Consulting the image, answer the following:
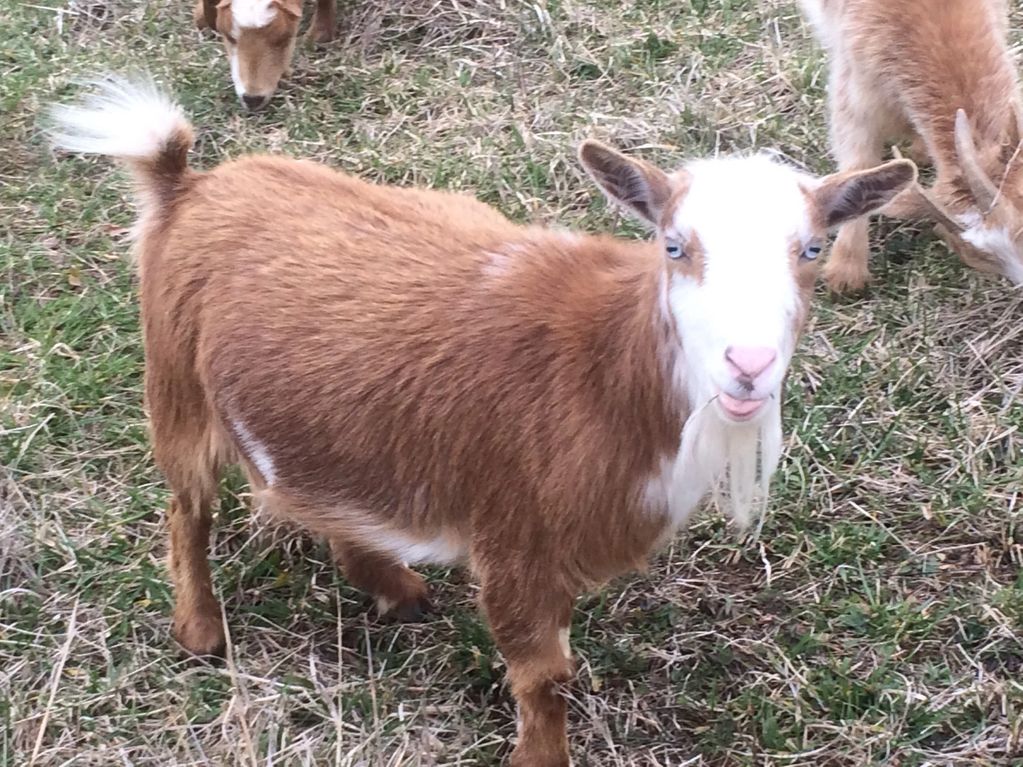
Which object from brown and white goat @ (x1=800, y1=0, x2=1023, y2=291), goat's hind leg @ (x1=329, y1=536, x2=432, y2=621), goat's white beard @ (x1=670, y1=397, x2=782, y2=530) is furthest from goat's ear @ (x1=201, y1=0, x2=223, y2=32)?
goat's white beard @ (x1=670, y1=397, x2=782, y2=530)

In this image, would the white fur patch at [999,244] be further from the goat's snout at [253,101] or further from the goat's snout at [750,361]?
the goat's snout at [253,101]

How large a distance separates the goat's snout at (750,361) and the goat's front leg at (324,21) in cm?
443

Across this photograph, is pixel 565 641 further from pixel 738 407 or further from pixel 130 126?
pixel 130 126

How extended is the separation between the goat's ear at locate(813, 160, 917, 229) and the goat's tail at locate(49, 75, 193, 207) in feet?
5.03

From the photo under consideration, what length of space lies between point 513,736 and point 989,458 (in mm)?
1714

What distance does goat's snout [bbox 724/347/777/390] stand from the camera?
1.76m

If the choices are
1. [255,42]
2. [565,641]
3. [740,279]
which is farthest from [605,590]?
[255,42]

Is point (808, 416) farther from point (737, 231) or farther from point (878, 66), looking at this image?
point (737, 231)

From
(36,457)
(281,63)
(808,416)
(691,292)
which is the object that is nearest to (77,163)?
(281,63)

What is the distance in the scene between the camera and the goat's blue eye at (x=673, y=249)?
1.96m

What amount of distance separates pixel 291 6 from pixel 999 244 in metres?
3.54

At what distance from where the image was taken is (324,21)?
5.59 meters

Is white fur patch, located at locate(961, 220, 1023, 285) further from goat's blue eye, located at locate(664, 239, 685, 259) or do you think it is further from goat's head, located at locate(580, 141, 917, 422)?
goat's blue eye, located at locate(664, 239, 685, 259)

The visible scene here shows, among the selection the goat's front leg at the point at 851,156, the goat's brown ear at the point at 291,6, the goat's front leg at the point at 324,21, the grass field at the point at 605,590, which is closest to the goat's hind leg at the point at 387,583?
the grass field at the point at 605,590
